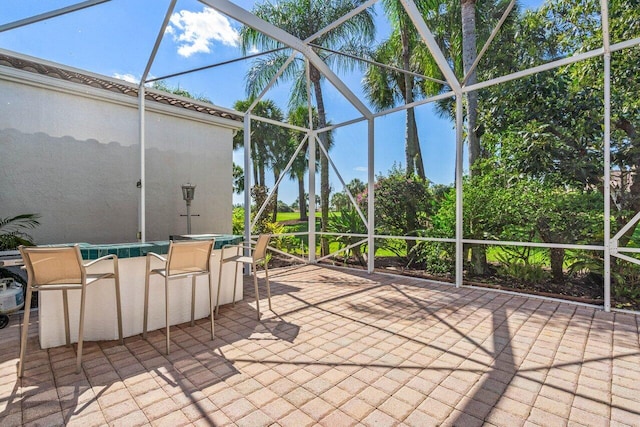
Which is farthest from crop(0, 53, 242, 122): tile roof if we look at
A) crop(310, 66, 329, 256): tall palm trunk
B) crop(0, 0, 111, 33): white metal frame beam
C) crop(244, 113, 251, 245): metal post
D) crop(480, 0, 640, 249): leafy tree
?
crop(480, 0, 640, 249): leafy tree

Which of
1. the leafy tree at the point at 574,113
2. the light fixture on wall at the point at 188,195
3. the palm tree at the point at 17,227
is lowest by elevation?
the palm tree at the point at 17,227

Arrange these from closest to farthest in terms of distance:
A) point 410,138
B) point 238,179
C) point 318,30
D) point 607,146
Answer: point 607,146
point 318,30
point 410,138
point 238,179

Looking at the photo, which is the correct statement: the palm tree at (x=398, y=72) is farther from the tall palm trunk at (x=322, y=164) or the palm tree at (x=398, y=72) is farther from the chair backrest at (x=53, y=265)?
the chair backrest at (x=53, y=265)

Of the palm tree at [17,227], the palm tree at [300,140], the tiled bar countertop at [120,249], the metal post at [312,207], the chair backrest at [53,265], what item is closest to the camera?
the chair backrest at [53,265]

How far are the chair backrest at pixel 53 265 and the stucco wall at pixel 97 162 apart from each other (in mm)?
3042

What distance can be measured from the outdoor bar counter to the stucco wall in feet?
8.19

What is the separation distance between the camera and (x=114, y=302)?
301 centimetres

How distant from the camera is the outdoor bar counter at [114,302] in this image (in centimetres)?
280

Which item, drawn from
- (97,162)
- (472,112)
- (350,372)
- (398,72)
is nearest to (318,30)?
(398,72)

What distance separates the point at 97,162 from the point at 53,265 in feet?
12.7

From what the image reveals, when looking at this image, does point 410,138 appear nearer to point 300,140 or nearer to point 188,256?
point 300,140

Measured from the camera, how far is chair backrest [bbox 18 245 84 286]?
2289 mm

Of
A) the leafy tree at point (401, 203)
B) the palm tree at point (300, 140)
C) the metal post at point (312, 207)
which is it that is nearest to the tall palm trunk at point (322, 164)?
the palm tree at point (300, 140)

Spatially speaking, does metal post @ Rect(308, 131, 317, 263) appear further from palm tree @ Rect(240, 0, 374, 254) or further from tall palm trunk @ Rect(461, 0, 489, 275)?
tall palm trunk @ Rect(461, 0, 489, 275)
